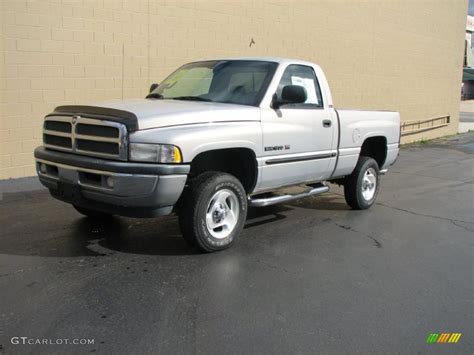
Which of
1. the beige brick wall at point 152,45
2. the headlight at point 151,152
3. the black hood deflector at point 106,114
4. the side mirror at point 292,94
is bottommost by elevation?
the headlight at point 151,152

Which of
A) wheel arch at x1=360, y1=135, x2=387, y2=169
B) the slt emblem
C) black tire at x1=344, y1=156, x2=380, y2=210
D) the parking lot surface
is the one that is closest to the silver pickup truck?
the slt emblem

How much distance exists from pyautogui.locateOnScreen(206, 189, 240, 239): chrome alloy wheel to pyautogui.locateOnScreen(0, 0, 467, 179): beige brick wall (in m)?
4.73

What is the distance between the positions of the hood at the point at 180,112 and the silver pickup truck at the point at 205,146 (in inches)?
0.4

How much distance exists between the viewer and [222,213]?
5.41 m

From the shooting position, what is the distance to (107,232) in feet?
19.7

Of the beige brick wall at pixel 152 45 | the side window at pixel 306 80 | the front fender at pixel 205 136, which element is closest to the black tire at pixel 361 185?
the side window at pixel 306 80

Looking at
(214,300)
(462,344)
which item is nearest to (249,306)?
(214,300)

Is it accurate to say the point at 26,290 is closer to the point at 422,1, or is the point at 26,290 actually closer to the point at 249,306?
the point at 249,306

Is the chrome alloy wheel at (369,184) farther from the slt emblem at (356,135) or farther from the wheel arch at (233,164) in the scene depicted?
the wheel arch at (233,164)

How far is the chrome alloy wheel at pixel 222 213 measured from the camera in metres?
5.28

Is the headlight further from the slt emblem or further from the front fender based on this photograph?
the slt emblem

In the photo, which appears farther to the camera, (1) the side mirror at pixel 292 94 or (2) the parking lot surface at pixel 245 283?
(1) the side mirror at pixel 292 94

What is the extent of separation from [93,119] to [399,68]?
14615 mm

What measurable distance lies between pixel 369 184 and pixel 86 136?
4.39 m
